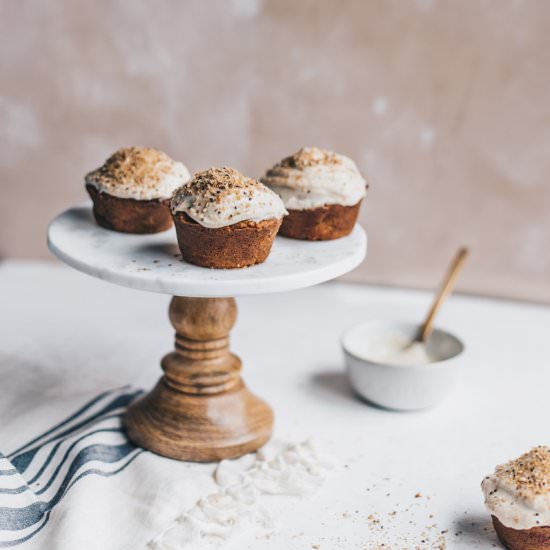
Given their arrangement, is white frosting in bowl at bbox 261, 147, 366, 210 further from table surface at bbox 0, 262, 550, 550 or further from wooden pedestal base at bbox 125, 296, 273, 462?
table surface at bbox 0, 262, 550, 550

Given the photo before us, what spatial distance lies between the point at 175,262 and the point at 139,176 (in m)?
0.21

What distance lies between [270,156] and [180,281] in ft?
3.74

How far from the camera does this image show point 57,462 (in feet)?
4.66

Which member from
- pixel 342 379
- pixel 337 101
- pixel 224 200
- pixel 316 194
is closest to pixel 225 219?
pixel 224 200

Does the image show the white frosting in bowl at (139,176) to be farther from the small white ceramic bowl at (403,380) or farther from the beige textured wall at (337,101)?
the beige textured wall at (337,101)

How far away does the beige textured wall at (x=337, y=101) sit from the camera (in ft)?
7.08

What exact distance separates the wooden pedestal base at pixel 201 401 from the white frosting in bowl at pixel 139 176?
19 cm

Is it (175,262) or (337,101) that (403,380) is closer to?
(175,262)

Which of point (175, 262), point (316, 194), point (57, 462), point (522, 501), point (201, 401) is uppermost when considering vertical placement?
point (316, 194)

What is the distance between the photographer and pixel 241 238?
1293 millimetres

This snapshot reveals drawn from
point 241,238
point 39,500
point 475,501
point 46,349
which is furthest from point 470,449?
point 46,349

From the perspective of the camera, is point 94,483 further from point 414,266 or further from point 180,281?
point 414,266

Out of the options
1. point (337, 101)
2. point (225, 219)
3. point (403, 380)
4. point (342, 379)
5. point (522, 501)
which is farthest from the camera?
point (337, 101)

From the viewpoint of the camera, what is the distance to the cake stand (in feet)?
4.44
